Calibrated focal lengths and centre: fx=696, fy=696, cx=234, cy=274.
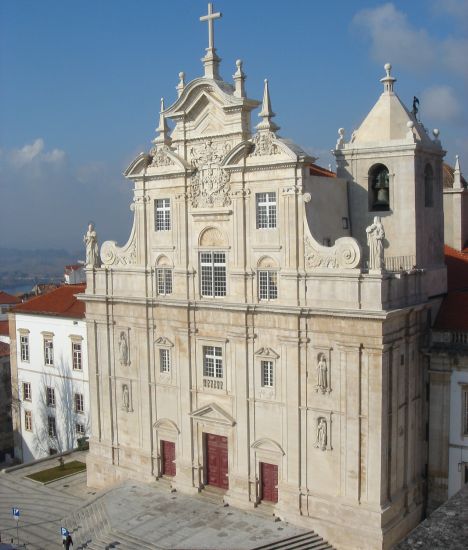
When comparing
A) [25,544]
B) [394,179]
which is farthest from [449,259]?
[25,544]

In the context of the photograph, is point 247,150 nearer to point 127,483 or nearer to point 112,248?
point 112,248

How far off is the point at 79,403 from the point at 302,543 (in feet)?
68.6

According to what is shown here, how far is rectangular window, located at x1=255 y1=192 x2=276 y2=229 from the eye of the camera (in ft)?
96.9

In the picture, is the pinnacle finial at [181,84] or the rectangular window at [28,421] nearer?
the pinnacle finial at [181,84]

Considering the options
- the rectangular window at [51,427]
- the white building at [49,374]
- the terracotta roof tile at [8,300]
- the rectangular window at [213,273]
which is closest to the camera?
the rectangular window at [213,273]

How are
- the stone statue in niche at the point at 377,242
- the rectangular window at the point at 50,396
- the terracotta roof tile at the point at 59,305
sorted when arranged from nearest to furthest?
the stone statue in niche at the point at 377,242 → the terracotta roof tile at the point at 59,305 → the rectangular window at the point at 50,396

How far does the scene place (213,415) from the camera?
31469mm

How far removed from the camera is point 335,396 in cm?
2791

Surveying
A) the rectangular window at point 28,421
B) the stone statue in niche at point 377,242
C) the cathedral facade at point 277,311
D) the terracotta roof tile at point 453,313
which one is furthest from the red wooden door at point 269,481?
the rectangular window at point 28,421

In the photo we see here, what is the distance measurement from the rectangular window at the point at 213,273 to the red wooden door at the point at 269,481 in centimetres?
781

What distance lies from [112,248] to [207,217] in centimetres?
641

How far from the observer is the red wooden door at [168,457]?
33750mm

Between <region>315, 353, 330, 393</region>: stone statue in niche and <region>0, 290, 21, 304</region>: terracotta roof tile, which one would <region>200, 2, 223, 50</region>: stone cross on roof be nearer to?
<region>315, 353, 330, 393</region>: stone statue in niche

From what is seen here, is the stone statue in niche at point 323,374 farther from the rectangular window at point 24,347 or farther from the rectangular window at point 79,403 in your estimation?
the rectangular window at point 24,347
